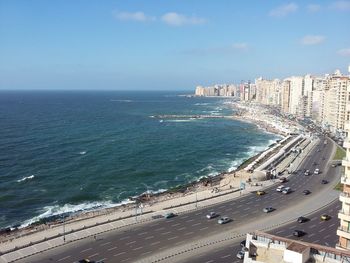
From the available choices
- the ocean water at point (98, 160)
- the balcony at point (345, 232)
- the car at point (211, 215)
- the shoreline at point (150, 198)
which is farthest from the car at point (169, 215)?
the balcony at point (345, 232)

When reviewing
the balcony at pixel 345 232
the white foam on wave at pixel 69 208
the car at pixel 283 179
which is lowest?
the white foam on wave at pixel 69 208

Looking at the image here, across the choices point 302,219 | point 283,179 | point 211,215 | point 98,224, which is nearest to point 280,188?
point 283,179

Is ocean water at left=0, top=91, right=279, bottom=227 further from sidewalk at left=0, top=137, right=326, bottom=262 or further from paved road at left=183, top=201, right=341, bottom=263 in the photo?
paved road at left=183, top=201, right=341, bottom=263

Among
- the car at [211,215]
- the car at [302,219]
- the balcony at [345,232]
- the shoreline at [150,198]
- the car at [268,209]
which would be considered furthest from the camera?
the car at [268,209]

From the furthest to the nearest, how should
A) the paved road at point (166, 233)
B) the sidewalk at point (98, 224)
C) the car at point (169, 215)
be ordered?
1. the car at point (169, 215)
2. the sidewalk at point (98, 224)
3. the paved road at point (166, 233)

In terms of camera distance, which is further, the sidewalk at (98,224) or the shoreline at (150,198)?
the shoreline at (150,198)

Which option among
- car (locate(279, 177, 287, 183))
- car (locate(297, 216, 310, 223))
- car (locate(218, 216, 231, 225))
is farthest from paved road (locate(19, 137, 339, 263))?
car (locate(279, 177, 287, 183))

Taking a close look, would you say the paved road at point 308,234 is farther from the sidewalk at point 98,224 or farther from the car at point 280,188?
the sidewalk at point 98,224
